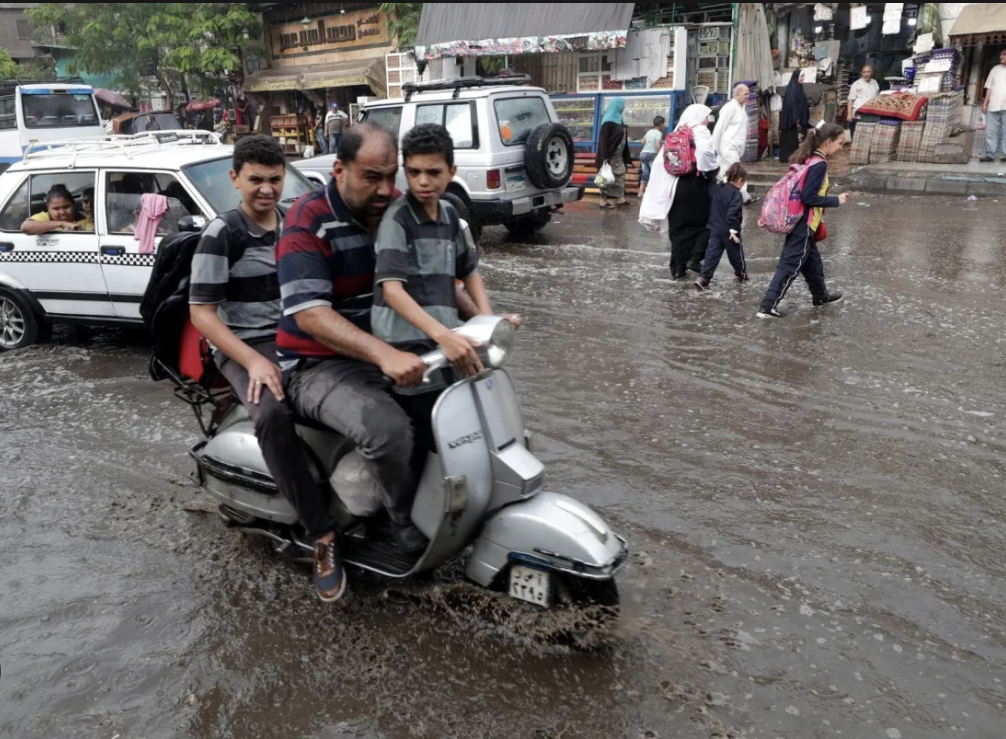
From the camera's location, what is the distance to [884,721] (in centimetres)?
269

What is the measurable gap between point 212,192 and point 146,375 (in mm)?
1548

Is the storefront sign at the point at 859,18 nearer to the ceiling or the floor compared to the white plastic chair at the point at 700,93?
nearer to the ceiling

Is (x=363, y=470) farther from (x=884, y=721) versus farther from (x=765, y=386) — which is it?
(x=765, y=386)

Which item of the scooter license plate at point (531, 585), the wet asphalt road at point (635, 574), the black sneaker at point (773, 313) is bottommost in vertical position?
the wet asphalt road at point (635, 574)

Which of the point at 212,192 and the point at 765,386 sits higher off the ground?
the point at 212,192

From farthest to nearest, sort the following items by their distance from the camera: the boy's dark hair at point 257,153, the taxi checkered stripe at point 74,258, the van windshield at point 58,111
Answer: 1. the van windshield at point 58,111
2. the taxi checkered stripe at point 74,258
3. the boy's dark hair at point 257,153

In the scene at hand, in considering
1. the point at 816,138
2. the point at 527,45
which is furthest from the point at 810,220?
the point at 527,45

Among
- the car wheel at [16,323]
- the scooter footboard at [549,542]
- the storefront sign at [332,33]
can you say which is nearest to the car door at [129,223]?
the car wheel at [16,323]

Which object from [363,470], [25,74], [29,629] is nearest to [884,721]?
[363,470]

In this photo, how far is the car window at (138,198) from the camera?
662cm

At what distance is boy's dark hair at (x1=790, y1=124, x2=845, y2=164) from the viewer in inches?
271

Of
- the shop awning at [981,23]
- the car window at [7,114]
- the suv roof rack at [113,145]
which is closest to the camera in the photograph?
the suv roof rack at [113,145]

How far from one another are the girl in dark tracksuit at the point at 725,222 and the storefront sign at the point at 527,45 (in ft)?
29.3

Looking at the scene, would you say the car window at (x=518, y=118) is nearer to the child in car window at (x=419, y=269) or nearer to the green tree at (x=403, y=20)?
the child in car window at (x=419, y=269)
